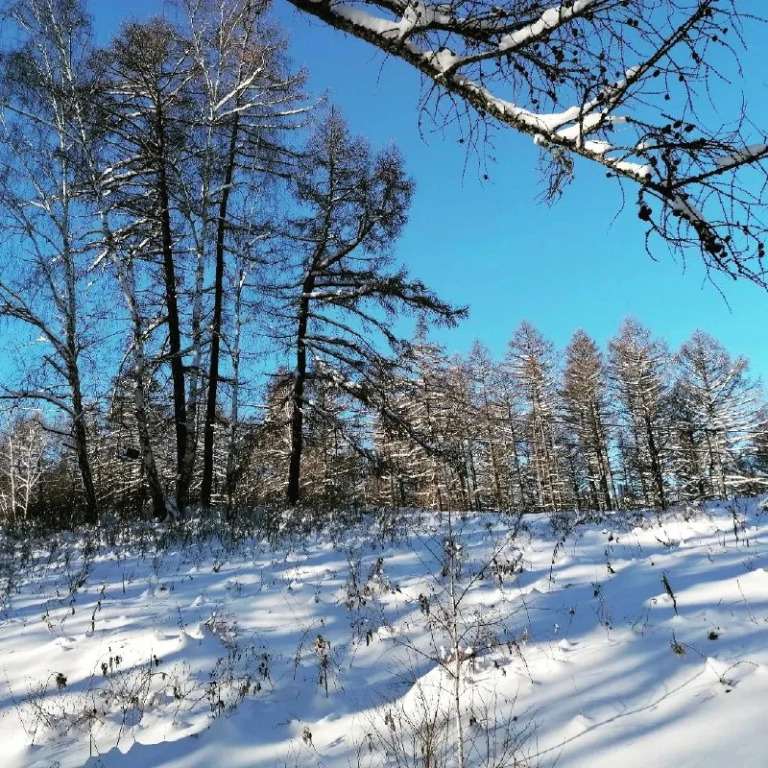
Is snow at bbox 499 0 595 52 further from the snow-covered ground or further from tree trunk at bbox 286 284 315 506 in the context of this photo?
tree trunk at bbox 286 284 315 506

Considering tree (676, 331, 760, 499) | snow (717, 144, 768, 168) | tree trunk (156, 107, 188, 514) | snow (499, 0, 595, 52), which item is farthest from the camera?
tree (676, 331, 760, 499)

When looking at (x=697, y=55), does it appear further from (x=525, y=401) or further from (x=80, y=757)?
(x=525, y=401)

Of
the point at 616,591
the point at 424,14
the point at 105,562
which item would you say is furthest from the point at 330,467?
the point at 424,14

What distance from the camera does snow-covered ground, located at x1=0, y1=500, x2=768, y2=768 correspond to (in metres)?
2.76

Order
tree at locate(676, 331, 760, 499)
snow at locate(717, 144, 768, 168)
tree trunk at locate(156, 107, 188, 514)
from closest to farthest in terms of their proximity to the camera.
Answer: snow at locate(717, 144, 768, 168)
tree trunk at locate(156, 107, 188, 514)
tree at locate(676, 331, 760, 499)

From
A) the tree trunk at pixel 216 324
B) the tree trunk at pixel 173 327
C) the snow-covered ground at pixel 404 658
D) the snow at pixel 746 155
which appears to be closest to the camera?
the snow at pixel 746 155

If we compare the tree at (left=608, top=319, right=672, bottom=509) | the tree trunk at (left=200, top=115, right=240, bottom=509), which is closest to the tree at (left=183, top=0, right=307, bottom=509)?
the tree trunk at (left=200, top=115, right=240, bottom=509)

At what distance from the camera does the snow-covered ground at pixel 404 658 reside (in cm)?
276

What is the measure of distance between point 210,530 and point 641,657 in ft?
21.6

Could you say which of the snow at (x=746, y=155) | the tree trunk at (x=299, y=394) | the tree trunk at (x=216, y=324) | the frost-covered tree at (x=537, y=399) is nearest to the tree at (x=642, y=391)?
the frost-covered tree at (x=537, y=399)

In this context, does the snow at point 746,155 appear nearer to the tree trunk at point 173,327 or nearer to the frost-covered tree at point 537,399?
the tree trunk at point 173,327

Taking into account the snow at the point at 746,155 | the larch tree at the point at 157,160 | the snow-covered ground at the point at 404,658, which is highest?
the larch tree at the point at 157,160

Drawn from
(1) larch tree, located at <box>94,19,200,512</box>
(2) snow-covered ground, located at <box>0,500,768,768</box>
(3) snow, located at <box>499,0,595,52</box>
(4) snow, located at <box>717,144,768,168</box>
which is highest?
(1) larch tree, located at <box>94,19,200,512</box>

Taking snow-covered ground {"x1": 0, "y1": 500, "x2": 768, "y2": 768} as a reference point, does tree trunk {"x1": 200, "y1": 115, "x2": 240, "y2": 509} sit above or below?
above
